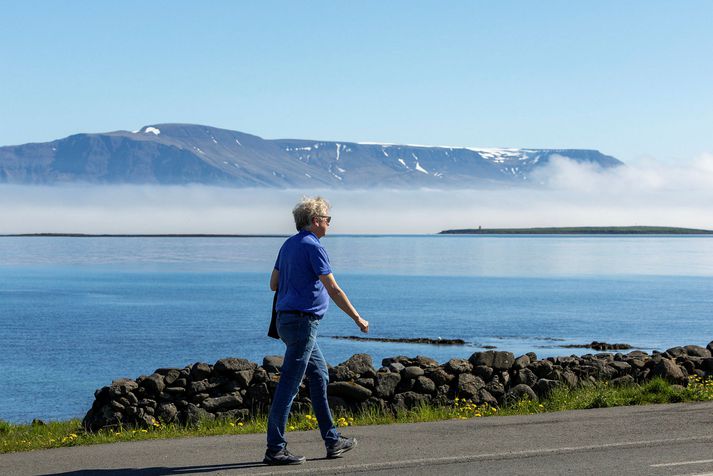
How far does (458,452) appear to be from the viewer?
33.2ft

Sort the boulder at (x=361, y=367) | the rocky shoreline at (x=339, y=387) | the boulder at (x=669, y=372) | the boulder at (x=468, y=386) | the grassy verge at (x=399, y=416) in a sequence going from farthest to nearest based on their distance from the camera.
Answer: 1. the boulder at (x=669, y=372)
2. the boulder at (x=361, y=367)
3. the boulder at (x=468, y=386)
4. the rocky shoreline at (x=339, y=387)
5. the grassy verge at (x=399, y=416)

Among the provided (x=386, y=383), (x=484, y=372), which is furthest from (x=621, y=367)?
(x=386, y=383)

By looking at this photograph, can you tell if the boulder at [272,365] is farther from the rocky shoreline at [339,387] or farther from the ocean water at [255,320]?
the ocean water at [255,320]

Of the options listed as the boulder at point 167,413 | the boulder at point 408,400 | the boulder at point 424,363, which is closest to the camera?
the boulder at point 167,413

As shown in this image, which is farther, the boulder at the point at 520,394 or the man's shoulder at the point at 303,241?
the boulder at the point at 520,394

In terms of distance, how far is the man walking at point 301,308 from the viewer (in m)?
9.66

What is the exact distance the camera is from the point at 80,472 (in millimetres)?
9609

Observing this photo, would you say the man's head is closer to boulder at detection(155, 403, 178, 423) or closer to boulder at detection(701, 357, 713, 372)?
boulder at detection(155, 403, 178, 423)

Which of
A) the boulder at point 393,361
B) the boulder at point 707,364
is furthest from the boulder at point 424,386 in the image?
the boulder at point 707,364

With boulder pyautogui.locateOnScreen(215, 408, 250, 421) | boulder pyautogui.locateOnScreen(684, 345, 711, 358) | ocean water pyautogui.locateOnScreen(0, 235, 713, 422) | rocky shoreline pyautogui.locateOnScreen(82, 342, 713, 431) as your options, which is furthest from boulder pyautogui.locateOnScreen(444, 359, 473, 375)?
ocean water pyautogui.locateOnScreen(0, 235, 713, 422)

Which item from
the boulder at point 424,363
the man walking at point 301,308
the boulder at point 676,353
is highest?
the man walking at point 301,308

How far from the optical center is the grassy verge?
1160cm

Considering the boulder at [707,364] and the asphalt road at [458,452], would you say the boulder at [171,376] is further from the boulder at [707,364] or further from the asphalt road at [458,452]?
the boulder at [707,364]

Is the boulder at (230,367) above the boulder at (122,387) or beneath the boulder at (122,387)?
above
